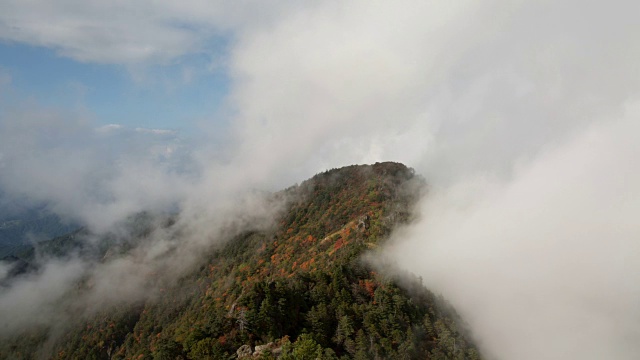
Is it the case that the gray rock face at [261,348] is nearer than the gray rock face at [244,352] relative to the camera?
Yes

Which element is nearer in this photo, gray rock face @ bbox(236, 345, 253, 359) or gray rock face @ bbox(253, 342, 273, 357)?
gray rock face @ bbox(253, 342, 273, 357)

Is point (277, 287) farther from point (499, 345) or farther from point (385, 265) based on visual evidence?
point (499, 345)

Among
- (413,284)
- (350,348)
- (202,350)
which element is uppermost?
(413,284)

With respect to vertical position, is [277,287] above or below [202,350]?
above

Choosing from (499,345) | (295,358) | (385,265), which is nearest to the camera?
(295,358)

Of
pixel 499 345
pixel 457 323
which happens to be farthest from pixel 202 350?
pixel 499 345

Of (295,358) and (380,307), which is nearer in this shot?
(295,358)

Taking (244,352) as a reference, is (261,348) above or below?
above

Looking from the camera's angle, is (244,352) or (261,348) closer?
(261,348)

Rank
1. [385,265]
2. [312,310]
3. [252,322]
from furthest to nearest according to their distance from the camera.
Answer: [385,265] < [312,310] < [252,322]
